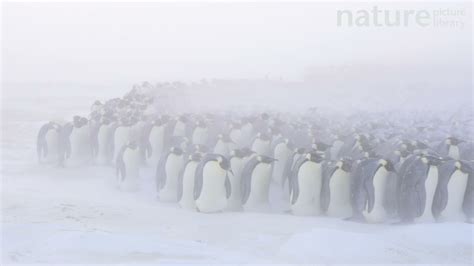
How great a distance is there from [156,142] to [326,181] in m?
0.88

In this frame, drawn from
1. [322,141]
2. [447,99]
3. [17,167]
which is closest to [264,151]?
[322,141]

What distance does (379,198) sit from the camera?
13.0ft

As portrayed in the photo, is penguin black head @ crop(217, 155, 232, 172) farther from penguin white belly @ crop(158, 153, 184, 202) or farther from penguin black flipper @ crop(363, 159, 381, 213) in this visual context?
penguin black flipper @ crop(363, 159, 381, 213)

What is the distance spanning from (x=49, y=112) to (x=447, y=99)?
6.69 ft

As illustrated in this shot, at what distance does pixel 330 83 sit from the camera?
13.4 ft

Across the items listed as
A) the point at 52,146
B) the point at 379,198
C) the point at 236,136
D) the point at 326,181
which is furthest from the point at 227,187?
the point at 52,146

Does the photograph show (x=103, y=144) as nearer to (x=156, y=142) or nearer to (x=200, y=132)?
(x=156, y=142)

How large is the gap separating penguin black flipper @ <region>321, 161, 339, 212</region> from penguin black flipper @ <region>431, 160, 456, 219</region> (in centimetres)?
49

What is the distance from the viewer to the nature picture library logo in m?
3.93

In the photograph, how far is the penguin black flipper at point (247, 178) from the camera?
4.05m

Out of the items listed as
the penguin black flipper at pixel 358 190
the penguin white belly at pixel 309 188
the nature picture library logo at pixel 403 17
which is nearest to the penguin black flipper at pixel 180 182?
the penguin white belly at pixel 309 188

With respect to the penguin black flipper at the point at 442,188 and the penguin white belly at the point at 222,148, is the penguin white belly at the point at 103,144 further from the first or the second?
the penguin black flipper at the point at 442,188

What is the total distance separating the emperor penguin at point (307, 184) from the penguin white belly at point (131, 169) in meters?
0.80

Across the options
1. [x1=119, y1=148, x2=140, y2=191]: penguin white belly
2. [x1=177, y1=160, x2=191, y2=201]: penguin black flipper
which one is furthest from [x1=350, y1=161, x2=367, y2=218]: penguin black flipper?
[x1=119, y1=148, x2=140, y2=191]: penguin white belly
